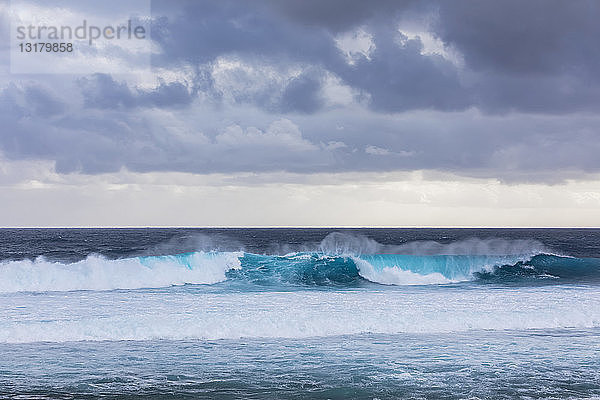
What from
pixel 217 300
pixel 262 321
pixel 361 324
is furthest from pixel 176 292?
pixel 361 324

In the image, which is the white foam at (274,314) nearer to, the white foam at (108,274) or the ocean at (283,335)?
the ocean at (283,335)

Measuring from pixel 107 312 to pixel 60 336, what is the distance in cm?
288

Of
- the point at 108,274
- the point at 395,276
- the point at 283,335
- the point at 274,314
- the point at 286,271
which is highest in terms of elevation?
the point at 108,274

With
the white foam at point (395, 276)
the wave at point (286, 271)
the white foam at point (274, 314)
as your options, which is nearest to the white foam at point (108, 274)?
the wave at point (286, 271)

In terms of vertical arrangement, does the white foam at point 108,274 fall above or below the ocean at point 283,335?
above

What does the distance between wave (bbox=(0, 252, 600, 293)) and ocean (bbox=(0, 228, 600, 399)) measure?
10 cm

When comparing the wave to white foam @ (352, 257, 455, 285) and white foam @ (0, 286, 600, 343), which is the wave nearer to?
white foam @ (352, 257, 455, 285)

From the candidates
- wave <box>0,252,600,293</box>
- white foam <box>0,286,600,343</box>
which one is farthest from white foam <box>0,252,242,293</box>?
white foam <box>0,286,600,343</box>

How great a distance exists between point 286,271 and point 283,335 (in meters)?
14.1

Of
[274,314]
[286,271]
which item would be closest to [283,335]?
[274,314]

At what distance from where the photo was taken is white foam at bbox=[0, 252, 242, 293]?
25.6 meters

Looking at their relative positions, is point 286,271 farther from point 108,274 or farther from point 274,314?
point 274,314

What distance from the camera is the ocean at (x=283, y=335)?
38.6 feet

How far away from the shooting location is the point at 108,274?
27234 mm
